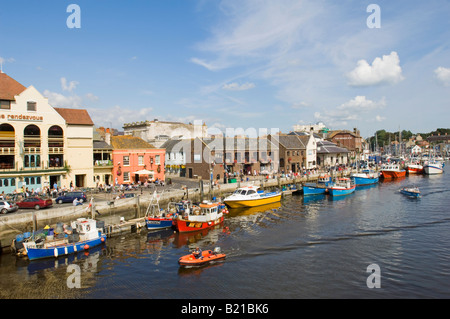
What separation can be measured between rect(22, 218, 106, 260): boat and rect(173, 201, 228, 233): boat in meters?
7.78

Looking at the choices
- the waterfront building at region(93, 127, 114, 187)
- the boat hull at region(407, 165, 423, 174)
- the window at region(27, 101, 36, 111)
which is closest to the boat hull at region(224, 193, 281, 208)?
the waterfront building at region(93, 127, 114, 187)

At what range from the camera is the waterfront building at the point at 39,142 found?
1537 inches

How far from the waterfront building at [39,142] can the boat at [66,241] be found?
50.0ft

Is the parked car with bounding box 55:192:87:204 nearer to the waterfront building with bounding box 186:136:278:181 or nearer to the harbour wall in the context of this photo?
the harbour wall

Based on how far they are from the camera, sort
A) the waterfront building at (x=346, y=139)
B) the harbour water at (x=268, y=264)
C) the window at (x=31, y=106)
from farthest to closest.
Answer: the waterfront building at (x=346, y=139)
the window at (x=31, y=106)
the harbour water at (x=268, y=264)

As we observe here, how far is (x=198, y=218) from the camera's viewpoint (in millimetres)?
34562

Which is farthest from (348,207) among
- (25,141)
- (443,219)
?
(25,141)

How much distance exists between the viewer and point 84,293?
65.8 feet

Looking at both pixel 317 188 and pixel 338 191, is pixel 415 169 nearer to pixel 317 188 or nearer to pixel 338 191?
pixel 338 191

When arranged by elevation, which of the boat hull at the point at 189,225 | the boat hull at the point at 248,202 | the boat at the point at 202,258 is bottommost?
the boat at the point at 202,258

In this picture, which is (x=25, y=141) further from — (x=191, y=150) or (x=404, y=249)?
(x=404, y=249)

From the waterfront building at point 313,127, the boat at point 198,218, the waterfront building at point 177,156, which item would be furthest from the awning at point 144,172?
the waterfront building at point 313,127

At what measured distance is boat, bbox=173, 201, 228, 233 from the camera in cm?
3378

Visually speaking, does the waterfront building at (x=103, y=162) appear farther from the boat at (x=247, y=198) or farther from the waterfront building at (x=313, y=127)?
the waterfront building at (x=313, y=127)
